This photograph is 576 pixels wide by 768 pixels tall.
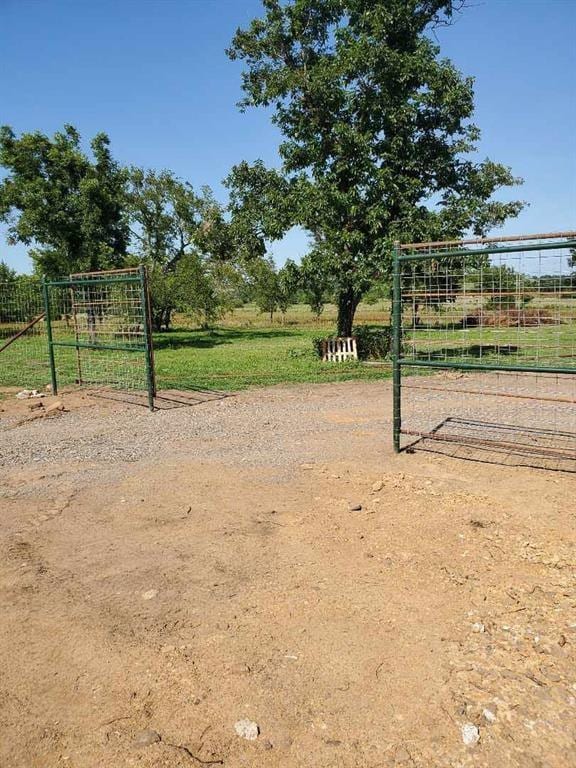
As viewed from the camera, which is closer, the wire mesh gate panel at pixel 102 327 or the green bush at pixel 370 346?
the wire mesh gate panel at pixel 102 327

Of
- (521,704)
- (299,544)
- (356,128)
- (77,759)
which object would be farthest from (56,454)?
(356,128)

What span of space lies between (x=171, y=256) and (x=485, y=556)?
1186 inches

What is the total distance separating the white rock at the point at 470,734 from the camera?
6.97 ft

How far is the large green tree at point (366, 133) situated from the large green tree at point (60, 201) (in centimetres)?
868

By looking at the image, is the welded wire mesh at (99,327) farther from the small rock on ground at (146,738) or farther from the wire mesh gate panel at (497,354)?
the small rock on ground at (146,738)

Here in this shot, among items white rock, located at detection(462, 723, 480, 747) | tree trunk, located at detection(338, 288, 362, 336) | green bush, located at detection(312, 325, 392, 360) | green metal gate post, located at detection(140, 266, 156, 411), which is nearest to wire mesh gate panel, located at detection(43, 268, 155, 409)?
green metal gate post, located at detection(140, 266, 156, 411)

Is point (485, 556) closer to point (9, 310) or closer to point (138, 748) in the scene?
point (138, 748)

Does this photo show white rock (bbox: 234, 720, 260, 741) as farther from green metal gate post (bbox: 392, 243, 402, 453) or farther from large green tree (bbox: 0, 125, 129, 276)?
large green tree (bbox: 0, 125, 129, 276)

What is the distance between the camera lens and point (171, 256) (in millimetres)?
31250

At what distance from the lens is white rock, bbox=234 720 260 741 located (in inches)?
86.4

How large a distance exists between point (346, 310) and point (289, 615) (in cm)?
1366

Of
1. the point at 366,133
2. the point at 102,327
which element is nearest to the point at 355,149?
the point at 366,133

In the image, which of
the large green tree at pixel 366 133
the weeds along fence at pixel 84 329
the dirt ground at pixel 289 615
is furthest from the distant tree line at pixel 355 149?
the dirt ground at pixel 289 615

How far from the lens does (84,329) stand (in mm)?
10273
